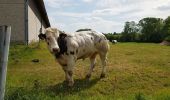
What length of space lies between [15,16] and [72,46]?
14113mm

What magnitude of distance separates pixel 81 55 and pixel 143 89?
7.09 feet

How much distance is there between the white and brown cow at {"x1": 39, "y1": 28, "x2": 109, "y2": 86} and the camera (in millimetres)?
11188

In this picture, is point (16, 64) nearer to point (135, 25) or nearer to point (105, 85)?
point (105, 85)

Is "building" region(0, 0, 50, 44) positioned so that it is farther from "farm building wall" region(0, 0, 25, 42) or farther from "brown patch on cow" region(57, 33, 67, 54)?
"brown patch on cow" region(57, 33, 67, 54)

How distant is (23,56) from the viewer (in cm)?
1897

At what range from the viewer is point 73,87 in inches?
466

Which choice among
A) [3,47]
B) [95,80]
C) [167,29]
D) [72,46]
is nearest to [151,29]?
[167,29]

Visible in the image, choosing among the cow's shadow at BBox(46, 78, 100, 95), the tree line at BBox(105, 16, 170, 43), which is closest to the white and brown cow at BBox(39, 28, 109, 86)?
the cow's shadow at BBox(46, 78, 100, 95)

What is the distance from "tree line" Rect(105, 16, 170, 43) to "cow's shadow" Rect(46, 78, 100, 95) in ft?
226

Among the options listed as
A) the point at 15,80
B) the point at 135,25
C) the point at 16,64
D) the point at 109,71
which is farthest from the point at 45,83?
the point at 135,25

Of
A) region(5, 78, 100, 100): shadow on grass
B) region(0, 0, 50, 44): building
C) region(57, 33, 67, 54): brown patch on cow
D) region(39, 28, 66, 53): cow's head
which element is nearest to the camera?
region(5, 78, 100, 100): shadow on grass

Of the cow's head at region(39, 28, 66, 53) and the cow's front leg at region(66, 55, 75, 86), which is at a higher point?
the cow's head at region(39, 28, 66, 53)

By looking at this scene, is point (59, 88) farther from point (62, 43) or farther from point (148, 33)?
point (148, 33)

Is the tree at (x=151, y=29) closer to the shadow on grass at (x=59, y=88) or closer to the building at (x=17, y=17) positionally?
the building at (x=17, y=17)
